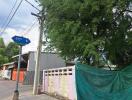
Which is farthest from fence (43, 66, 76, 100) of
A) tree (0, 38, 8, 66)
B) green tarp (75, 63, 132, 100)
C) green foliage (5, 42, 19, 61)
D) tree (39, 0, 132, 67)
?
green foliage (5, 42, 19, 61)

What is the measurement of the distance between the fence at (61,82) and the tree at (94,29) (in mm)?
1204

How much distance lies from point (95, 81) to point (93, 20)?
332cm

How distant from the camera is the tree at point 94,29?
1677 centimetres

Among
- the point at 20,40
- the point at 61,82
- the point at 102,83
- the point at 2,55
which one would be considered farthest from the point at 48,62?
the point at 2,55

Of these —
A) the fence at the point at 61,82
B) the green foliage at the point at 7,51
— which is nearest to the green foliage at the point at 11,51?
the green foliage at the point at 7,51

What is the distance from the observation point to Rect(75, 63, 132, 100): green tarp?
562 inches

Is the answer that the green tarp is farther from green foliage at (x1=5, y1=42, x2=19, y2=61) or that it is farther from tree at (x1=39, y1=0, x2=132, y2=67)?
green foliage at (x1=5, y1=42, x2=19, y2=61)

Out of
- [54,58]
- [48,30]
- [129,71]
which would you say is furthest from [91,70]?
[54,58]

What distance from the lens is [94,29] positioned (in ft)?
56.5

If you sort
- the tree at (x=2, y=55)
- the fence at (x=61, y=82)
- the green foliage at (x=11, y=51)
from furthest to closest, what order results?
1. the green foliage at (x=11, y=51)
2. the tree at (x=2, y=55)
3. the fence at (x=61, y=82)

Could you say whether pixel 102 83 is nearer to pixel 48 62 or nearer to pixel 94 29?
pixel 94 29

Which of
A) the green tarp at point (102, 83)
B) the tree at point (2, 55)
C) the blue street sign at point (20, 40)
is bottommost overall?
the green tarp at point (102, 83)

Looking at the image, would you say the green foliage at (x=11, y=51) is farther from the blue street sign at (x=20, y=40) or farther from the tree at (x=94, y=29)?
the tree at (x=94, y=29)

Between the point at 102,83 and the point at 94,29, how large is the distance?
3.24 m
